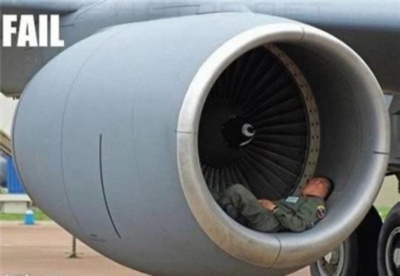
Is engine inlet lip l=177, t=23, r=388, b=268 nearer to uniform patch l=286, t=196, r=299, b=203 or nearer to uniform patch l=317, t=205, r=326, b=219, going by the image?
uniform patch l=317, t=205, r=326, b=219

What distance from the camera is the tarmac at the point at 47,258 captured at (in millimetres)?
10914

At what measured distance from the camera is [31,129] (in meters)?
5.56

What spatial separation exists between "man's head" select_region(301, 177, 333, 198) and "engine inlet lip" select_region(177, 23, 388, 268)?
22cm

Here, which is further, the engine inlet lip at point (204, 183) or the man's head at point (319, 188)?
the man's head at point (319, 188)

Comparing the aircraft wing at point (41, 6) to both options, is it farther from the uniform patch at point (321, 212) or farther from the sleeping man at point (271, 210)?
the uniform patch at point (321, 212)

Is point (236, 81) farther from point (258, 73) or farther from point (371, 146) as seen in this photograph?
point (371, 146)

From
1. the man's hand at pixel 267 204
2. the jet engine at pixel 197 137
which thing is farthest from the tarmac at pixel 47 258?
the man's hand at pixel 267 204

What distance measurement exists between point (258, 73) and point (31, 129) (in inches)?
45.6

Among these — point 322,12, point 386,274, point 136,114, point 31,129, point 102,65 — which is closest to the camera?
point 136,114

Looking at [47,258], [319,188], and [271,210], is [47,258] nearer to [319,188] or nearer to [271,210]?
[319,188]

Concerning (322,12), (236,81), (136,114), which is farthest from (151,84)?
(322,12)

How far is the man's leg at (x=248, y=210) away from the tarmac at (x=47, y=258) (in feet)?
15.7

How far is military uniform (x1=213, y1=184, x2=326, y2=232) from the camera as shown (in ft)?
16.5

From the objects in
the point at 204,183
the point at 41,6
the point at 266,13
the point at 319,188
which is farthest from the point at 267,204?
the point at 41,6
